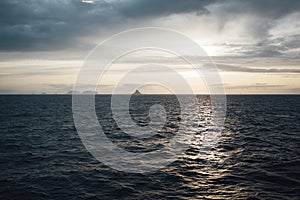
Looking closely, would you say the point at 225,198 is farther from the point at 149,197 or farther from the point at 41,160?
the point at 41,160

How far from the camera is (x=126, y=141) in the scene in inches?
1225

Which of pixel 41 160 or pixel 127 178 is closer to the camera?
pixel 127 178

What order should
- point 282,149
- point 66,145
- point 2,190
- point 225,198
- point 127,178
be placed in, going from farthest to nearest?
point 66,145
point 282,149
point 127,178
point 2,190
point 225,198

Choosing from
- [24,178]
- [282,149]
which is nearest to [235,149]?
[282,149]

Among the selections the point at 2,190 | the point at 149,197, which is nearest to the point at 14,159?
the point at 2,190

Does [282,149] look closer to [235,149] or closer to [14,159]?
[235,149]

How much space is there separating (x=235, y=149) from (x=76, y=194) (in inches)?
691

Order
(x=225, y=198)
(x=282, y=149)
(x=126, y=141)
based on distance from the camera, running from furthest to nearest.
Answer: (x=126, y=141), (x=282, y=149), (x=225, y=198)

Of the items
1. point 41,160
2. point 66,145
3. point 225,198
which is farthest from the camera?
point 66,145

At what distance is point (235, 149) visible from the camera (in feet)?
88.8

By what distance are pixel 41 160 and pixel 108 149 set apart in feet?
20.9

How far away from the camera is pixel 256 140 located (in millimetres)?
31766

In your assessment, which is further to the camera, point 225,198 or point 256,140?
point 256,140

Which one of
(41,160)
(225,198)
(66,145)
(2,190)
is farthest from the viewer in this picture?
(66,145)
